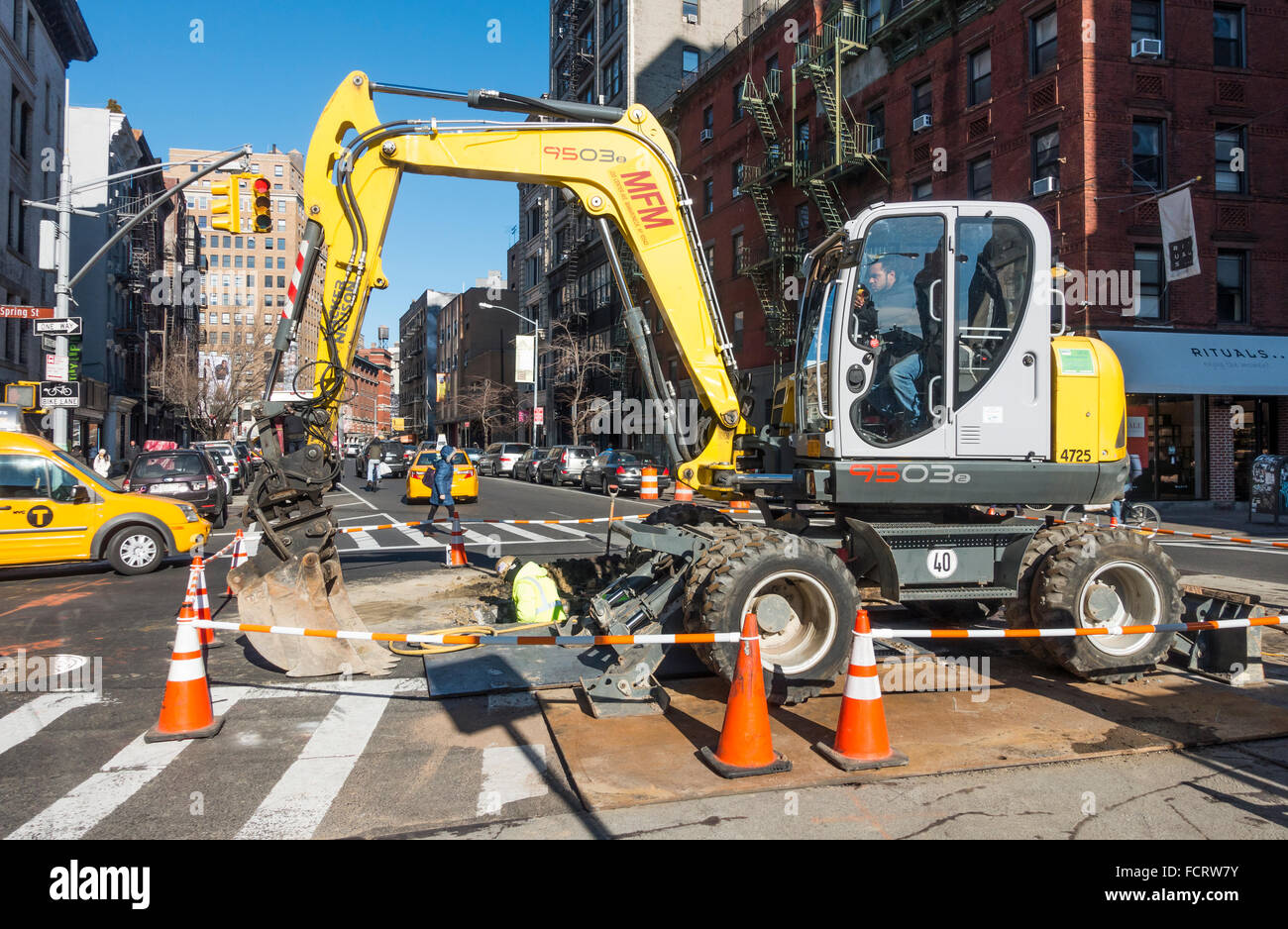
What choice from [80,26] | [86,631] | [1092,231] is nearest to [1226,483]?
[1092,231]

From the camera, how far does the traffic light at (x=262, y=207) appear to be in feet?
34.2

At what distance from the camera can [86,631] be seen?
8641mm

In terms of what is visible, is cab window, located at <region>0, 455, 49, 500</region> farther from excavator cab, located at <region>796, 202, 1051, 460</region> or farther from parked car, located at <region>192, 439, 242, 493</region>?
parked car, located at <region>192, 439, 242, 493</region>

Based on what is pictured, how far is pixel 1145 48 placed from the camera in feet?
73.6

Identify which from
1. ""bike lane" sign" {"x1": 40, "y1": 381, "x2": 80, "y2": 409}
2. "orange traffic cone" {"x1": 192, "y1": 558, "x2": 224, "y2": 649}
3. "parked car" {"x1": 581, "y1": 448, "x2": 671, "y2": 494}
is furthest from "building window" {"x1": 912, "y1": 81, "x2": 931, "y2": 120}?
"orange traffic cone" {"x1": 192, "y1": 558, "x2": 224, "y2": 649}

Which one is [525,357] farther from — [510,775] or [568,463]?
[510,775]

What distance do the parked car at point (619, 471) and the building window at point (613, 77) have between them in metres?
26.7

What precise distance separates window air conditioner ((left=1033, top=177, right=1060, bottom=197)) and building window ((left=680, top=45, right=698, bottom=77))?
2976cm

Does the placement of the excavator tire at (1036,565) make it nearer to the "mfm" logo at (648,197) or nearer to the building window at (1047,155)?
the "mfm" logo at (648,197)

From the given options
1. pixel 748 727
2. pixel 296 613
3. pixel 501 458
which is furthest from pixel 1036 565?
pixel 501 458

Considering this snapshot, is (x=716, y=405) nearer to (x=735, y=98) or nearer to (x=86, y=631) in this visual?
(x=86, y=631)

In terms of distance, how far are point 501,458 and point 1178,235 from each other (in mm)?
33687

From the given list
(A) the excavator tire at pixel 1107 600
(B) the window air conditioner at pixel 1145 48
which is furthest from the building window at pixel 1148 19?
(A) the excavator tire at pixel 1107 600

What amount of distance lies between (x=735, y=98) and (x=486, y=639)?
119ft
